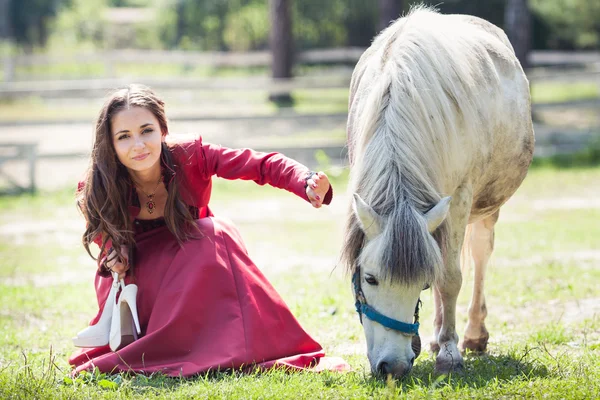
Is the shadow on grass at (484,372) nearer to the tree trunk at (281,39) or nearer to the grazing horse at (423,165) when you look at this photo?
the grazing horse at (423,165)

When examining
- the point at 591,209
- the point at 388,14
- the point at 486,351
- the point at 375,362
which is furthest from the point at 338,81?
the point at 375,362

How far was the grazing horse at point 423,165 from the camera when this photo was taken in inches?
140

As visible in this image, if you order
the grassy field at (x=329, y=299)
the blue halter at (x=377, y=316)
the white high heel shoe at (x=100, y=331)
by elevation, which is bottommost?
the grassy field at (x=329, y=299)

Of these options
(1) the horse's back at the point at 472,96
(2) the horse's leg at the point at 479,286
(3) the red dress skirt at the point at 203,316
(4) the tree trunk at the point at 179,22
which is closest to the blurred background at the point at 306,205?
(2) the horse's leg at the point at 479,286

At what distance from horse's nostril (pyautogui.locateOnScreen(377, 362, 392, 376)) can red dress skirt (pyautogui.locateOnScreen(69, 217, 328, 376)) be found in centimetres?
66

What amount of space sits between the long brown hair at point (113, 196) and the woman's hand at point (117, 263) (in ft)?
0.10

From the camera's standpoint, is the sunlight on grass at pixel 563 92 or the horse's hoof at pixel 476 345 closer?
the horse's hoof at pixel 476 345

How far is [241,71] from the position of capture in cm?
2817

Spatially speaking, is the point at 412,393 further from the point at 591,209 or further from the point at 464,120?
the point at 591,209

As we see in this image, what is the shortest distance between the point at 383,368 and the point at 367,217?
2.36 ft

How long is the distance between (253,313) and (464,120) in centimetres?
156

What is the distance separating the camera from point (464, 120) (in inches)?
163

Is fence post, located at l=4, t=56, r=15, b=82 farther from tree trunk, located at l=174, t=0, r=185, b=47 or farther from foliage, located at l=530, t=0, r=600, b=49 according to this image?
foliage, located at l=530, t=0, r=600, b=49

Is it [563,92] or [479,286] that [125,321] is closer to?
[479,286]
